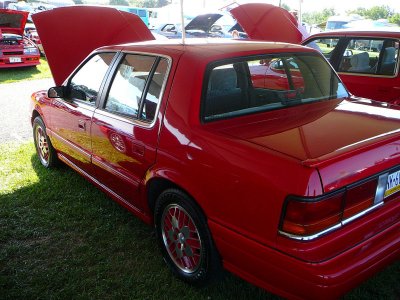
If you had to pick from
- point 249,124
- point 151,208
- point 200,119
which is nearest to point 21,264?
point 151,208

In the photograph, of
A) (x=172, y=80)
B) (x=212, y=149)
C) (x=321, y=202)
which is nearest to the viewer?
(x=321, y=202)

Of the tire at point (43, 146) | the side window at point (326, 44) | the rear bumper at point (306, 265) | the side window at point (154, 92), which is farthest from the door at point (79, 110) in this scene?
the side window at point (326, 44)

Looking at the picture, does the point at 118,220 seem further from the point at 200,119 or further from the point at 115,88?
the point at 200,119

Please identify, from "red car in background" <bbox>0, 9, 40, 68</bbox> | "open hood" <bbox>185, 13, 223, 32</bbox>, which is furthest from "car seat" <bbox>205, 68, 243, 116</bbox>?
"open hood" <bbox>185, 13, 223, 32</bbox>

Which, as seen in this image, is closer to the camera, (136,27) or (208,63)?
(208,63)

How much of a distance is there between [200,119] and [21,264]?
67.7 inches

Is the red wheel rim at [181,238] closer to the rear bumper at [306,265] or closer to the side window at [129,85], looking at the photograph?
the rear bumper at [306,265]

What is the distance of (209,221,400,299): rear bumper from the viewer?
1.71 m

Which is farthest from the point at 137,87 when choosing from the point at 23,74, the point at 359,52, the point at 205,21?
the point at 205,21

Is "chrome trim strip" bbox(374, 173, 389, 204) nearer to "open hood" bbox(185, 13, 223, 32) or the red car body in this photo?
the red car body

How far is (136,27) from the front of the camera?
4805mm

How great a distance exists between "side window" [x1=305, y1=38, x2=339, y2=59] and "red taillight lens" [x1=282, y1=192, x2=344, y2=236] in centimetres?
390

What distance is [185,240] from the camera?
96.3 inches

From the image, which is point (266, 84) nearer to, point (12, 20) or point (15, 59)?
point (12, 20)
